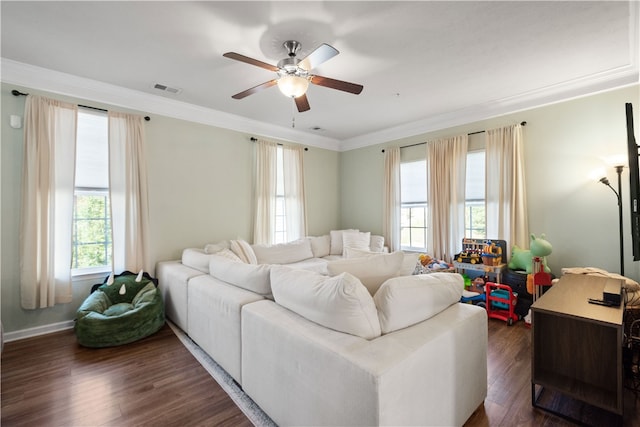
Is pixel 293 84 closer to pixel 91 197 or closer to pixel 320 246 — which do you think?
pixel 91 197

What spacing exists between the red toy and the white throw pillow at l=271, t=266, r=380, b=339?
2.75 m

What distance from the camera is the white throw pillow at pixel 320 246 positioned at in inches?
204

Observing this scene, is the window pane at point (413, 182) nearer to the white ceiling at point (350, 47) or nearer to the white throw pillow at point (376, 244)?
the white throw pillow at point (376, 244)

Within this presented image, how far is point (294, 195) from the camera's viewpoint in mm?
5352

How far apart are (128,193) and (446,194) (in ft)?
15.0

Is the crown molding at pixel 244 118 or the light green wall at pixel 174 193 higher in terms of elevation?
the crown molding at pixel 244 118

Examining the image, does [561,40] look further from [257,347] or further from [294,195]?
[294,195]

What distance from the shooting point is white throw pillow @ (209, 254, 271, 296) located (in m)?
2.18

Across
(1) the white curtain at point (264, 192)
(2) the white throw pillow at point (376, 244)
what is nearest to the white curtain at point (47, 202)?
(1) the white curtain at point (264, 192)

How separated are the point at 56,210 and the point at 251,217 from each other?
2434 millimetres

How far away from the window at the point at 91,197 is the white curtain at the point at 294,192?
267 centimetres

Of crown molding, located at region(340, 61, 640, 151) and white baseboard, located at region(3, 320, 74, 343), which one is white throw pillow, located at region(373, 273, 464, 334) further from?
white baseboard, located at region(3, 320, 74, 343)

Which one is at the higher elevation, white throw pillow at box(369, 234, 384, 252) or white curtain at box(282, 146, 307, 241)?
white curtain at box(282, 146, 307, 241)

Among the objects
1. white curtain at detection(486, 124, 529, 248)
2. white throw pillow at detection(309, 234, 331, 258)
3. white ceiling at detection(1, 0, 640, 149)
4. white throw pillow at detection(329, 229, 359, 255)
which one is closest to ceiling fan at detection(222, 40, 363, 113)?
white ceiling at detection(1, 0, 640, 149)
